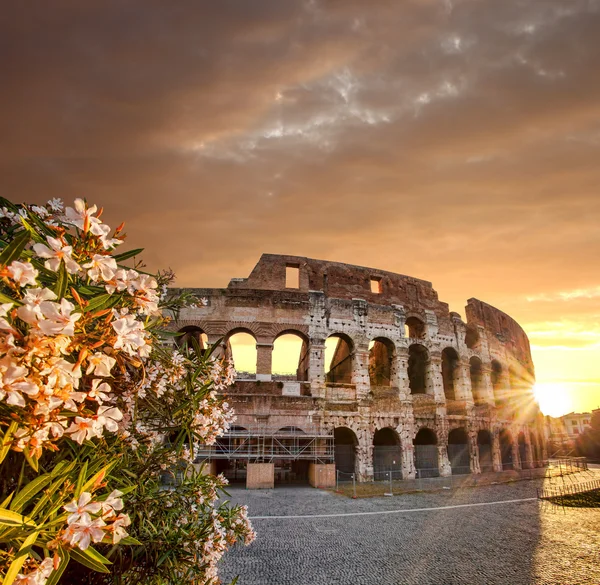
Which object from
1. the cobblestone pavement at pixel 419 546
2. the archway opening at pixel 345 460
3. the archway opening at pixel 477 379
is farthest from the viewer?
the archway opening at pixel 477 379

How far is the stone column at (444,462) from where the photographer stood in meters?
18.2

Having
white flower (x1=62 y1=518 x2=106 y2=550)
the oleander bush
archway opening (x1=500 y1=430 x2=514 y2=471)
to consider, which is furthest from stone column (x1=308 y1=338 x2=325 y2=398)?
white flower (x1=62 y1=518 x2=106 y2=550)

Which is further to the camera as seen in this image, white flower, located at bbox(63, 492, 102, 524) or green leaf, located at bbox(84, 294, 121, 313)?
green leaf, located at bbox(84, 294, 121, 313)

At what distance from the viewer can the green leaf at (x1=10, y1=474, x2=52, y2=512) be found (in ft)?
4.46

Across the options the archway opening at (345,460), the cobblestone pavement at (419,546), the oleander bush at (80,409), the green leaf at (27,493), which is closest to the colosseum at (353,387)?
the archway opening at (345,460)

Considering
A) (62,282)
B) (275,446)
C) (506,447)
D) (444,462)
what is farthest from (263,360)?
(506,447)

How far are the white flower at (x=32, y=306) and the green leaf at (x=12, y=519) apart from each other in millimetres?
641

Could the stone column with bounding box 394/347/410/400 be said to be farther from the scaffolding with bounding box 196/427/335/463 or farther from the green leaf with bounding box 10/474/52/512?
the green leaf with bounding box 10/474/52/512

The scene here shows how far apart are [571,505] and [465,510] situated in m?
3.85

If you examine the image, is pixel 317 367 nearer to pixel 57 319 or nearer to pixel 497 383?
pixel 497 383

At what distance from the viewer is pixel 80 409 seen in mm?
1441

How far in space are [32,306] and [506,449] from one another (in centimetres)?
2896

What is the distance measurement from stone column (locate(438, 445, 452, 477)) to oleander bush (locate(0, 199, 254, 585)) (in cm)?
1847

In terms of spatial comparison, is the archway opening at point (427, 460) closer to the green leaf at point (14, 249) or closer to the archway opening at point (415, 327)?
the archway opening at point (415, 327)
